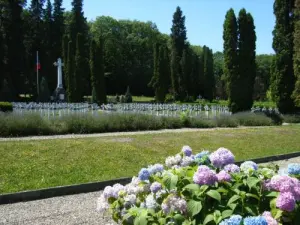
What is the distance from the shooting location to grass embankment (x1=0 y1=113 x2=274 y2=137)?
15.3m

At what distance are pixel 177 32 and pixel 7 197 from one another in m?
56.2

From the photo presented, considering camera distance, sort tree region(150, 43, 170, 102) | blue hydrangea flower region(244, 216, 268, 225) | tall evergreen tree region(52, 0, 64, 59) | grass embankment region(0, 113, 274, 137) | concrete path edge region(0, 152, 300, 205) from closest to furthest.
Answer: blue hydrangea flower region(244, 216, 268, 225)
concrete path edge region(0, 152, 300, 205)
grass embankment region(0, 113, 274, 137)
tree region(150, 43, 170, 102)
tall evergreen tree region(52, 0, 64, 59)

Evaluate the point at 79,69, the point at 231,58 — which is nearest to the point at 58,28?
the point at 79,69

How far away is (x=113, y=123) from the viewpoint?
18047 mm

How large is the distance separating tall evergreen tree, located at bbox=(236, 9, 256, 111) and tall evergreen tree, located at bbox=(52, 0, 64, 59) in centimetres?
3533

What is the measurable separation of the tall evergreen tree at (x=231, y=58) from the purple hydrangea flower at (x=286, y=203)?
2461 cm

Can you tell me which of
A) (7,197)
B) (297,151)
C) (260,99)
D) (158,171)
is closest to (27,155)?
(7,197)

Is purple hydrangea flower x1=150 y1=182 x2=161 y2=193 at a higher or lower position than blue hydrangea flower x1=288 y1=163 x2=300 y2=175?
lower

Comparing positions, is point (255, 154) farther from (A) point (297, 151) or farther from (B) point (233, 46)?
(B) point (233, 46)

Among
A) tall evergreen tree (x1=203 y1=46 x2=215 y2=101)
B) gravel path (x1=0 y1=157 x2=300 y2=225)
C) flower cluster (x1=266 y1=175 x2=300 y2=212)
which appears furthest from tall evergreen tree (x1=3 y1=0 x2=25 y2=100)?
flower cluster (x1=266 y1=175 x2=300 y2=212)

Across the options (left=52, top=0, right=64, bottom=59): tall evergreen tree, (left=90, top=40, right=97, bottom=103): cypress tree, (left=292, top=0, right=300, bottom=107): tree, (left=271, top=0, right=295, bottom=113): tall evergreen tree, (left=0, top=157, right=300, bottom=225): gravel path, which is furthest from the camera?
(left=52, top=0, right=64, bottom=59): tall evergreen tree

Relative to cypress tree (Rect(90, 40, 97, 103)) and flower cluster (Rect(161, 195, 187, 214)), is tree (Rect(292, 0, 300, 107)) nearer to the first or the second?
cypress tree (Rect(90, 40, 97, 103))

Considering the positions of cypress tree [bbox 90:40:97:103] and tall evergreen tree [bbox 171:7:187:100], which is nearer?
cypress tree [bbox 90:40:97:103]

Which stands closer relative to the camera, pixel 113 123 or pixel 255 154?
pixel 255 154
